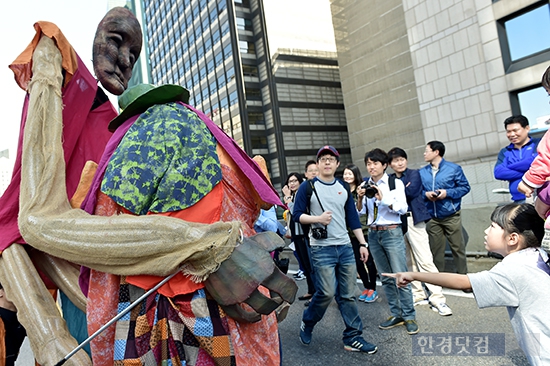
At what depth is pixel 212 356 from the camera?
1134mm

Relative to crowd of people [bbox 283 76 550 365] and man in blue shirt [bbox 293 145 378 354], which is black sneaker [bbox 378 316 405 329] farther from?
man in blue shirt [bbox 293 145 378 354]

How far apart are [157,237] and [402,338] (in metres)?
3.69

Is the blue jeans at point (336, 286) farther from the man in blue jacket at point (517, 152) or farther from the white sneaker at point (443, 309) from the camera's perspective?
the man in blue jacket at point (517, 152)

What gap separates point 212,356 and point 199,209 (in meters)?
0.41

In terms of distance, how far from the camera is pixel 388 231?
4.73 meters

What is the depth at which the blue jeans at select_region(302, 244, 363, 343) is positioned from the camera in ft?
13.0

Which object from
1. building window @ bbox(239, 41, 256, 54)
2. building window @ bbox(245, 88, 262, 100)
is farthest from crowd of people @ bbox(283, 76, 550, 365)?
building window @ bbox(239, 41, 256, 54)

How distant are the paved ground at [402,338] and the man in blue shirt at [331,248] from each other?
152 millimetres

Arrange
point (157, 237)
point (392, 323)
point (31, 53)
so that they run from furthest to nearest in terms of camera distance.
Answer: point (392, 323) → point (31, 53) → point (157, 237)

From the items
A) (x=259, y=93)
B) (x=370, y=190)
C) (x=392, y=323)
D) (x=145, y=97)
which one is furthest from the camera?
(x=259, y=93)

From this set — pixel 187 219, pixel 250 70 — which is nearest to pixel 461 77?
pixel 187 219


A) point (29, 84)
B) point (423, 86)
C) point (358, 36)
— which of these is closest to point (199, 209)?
point (29, 84)

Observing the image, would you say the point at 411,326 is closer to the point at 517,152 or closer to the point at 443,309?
the point at 443,309

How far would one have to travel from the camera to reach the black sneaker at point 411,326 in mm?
4148
